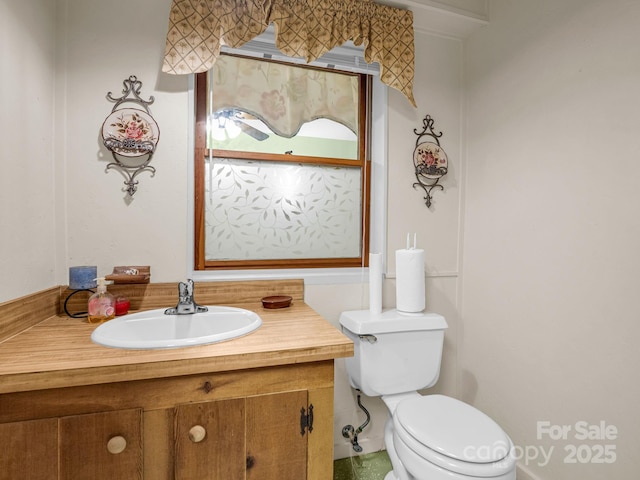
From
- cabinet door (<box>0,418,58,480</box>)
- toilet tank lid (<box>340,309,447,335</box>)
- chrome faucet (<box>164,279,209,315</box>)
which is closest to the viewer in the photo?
cabinet door (<box>0,418,58,480</box>)

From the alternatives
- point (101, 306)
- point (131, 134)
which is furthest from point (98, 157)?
point (101, 306)

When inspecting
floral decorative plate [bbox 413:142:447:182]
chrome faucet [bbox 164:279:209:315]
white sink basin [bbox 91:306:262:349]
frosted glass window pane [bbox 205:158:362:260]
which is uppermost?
floral decorative plate [bbox 413:142:447:182]

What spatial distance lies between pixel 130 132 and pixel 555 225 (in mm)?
1798

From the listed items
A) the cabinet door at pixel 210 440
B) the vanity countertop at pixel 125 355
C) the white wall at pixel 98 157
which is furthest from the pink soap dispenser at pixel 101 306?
the cabinet door at pixel 210 440

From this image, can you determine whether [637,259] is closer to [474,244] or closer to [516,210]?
[516,210]

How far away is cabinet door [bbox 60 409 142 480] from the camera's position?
0.82 metres

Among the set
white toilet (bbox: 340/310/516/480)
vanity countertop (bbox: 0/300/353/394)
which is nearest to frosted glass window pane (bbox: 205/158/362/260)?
white toilet (bbox: 340/310/516/480)

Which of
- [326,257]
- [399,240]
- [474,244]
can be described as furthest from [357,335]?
[474,244]

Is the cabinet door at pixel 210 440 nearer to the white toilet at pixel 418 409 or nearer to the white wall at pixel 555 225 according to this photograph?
the white toilet at pixel 418 409

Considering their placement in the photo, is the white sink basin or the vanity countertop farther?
the white sink basin

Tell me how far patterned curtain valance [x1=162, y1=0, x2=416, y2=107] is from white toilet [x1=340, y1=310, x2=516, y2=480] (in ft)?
3.70

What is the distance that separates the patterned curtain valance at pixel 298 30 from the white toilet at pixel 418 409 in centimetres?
113

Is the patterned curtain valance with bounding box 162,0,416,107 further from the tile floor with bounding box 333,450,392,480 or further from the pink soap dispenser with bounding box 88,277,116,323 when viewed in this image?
the tile floor with bounding box 333,450,392,480

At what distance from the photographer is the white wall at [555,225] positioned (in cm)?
114
